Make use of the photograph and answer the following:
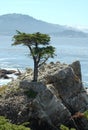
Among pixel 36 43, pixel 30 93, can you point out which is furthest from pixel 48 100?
pixel 36 43

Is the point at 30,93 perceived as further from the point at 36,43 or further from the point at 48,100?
the point at 36,43

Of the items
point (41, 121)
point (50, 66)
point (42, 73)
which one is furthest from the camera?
point (50, 66)

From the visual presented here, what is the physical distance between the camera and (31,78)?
61625 millimetres

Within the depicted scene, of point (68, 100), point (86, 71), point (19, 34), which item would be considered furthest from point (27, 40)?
point (86, 71)

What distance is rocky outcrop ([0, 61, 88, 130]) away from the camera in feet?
177

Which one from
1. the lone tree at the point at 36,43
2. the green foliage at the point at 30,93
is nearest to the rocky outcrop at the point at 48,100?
the green foliage at the point at 30,93

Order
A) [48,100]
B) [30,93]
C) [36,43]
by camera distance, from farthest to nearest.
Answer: [36,43]
[30,93]
[48,100]

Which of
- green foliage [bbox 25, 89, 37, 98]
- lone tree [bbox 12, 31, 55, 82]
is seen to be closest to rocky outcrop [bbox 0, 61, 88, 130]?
green foliage [bbox 25, 89, 37, 98]

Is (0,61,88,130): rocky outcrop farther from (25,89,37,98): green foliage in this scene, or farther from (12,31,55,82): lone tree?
(12,31,55,82): lone tree

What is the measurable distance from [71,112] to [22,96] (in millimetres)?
7193

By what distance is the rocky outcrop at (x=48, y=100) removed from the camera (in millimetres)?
53875

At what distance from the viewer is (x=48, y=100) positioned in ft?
181

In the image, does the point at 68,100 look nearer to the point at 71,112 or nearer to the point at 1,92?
the point at 71,112

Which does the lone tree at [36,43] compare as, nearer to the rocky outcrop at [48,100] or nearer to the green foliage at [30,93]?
the rocky outcrop at [48,100]
